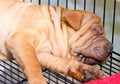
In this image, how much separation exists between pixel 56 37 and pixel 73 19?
100mm

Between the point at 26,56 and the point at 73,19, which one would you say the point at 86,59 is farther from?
the point at 26,56

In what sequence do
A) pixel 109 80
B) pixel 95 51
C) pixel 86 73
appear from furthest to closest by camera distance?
1. pixel 95 51
2. pixel 86 73
3. pixel 109 80

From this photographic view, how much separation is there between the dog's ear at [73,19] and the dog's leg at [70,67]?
0.46ft

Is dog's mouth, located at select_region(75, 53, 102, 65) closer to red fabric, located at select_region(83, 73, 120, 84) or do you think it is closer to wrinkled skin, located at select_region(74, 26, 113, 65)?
wrinkled skin, located at select_region(74, 26, 113, 65)

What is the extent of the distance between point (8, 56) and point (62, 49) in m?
0.22

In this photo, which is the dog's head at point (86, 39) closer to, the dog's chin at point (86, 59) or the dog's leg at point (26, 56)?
the dog's chin at point (86, 59)

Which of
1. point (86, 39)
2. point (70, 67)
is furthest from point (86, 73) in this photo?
point (86, 39)

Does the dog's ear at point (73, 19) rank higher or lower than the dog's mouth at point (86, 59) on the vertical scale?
higher

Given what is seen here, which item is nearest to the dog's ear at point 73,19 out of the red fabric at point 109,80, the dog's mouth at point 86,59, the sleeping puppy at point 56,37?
the sleeping puppy at point 56,37

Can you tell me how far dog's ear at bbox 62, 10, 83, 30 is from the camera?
1.30 m

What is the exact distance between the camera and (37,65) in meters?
1.14

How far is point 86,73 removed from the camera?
113cm

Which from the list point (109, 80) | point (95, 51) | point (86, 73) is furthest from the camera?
point (95, 51)

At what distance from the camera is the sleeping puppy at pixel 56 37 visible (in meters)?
1.24
